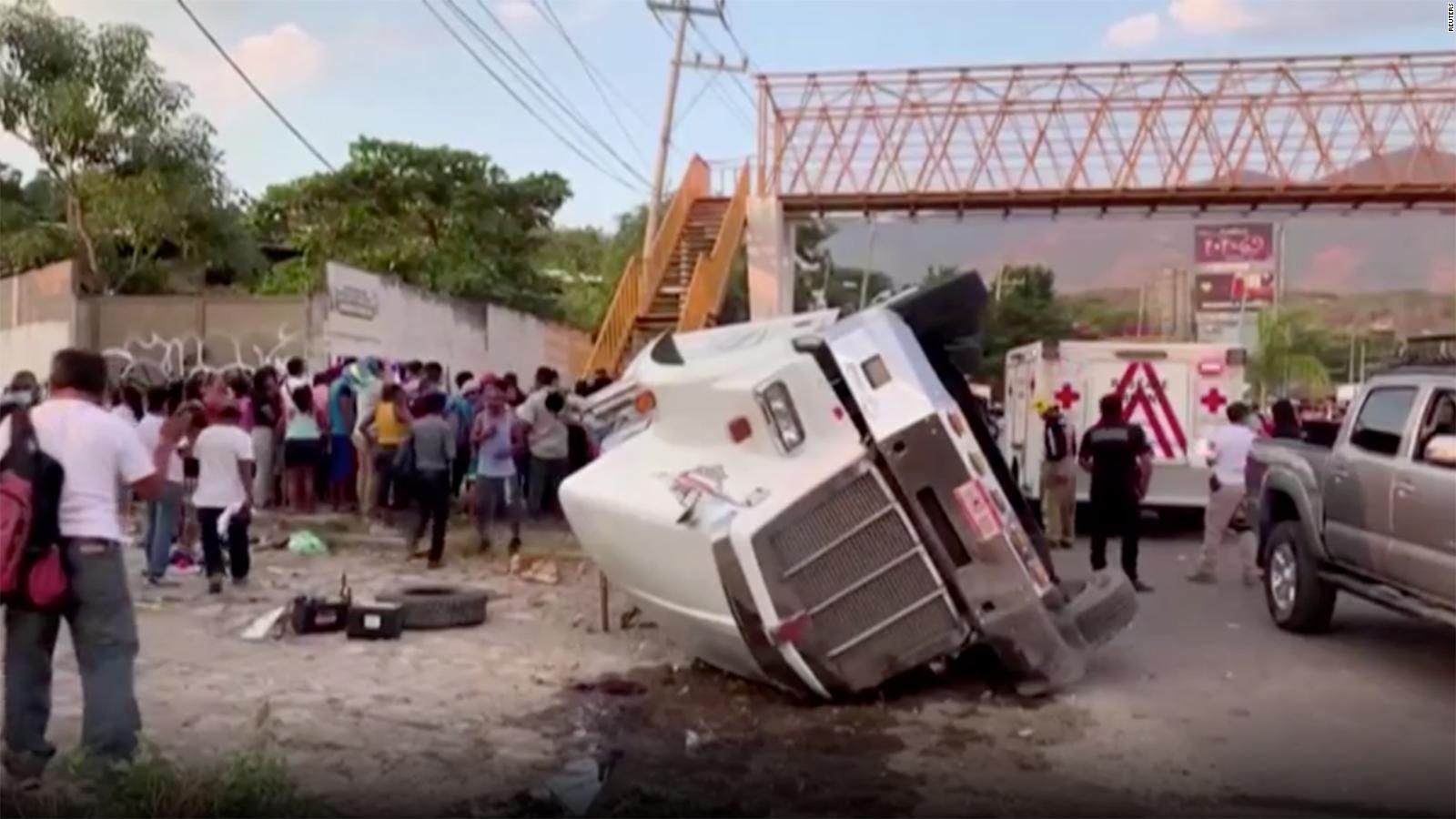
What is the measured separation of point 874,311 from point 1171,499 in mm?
10778

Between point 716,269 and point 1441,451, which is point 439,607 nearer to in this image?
point 1441,451

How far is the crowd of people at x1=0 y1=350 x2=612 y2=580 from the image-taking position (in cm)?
1205

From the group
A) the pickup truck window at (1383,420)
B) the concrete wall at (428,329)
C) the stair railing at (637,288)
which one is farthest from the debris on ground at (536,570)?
the stair railing at (637,288)

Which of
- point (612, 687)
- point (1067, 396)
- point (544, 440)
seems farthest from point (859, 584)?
point (1067, 396)

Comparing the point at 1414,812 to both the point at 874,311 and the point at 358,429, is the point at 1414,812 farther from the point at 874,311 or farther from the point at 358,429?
the point at 358,429

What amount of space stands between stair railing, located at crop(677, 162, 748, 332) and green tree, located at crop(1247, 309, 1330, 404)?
20.8 meters

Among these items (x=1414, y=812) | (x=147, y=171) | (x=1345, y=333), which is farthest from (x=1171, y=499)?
(x=1345, y=333)

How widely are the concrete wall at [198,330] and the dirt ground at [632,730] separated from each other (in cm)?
1169

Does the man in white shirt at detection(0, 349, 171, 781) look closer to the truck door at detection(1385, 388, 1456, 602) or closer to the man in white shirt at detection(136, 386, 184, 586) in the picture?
the man in white shirt at detection(136, 386, 184, 586)

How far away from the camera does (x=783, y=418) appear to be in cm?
827

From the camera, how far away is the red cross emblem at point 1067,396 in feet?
61.5

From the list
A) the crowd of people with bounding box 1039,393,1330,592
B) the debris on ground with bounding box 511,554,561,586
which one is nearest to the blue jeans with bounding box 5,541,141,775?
the debris on ground with bounding box 511,554,561,586

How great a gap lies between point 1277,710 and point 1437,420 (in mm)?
2135

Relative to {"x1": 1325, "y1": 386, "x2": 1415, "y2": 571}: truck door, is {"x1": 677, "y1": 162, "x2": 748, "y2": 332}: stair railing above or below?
above
